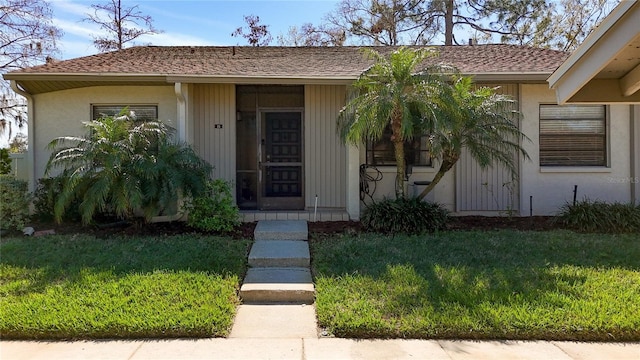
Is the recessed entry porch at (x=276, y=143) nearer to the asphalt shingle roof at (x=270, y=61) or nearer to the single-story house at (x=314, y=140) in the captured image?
the single-story house at (x=314, y=140)

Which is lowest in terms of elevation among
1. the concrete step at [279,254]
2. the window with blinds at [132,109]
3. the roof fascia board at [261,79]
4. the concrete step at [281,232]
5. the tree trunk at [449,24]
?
the concrete step at [279,254]

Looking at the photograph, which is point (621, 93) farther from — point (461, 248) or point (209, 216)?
point (209, 216)

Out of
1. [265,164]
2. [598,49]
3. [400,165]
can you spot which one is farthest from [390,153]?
[598,49]

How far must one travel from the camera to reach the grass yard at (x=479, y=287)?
3711mm

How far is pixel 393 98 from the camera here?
20.5 ft

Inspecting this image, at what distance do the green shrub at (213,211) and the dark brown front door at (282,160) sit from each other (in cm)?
160

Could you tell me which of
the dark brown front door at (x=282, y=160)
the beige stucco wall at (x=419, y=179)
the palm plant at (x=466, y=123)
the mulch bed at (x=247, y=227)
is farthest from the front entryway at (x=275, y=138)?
the palm plant at (x=466, y=123)

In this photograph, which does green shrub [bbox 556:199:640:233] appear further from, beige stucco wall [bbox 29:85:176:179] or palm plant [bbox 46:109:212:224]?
beige stucco wall [bbox 29:85:176:179]

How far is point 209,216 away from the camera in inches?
279

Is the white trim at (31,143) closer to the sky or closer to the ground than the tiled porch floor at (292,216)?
closer to the sky

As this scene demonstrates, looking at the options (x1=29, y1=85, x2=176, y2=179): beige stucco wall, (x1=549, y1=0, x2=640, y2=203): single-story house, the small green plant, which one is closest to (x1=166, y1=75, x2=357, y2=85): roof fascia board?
(x1=29, y1=85, x2=176, y2=179): beige stucco wall

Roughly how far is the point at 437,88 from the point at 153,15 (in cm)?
1630

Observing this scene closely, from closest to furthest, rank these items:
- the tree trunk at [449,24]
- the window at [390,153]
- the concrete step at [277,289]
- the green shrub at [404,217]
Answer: the concrete step at [277,289] < the green shrub at [404,217] < the window at [390,153] < the tree trunk at [449,24]

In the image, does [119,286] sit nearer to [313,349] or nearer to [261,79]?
[313,349]
